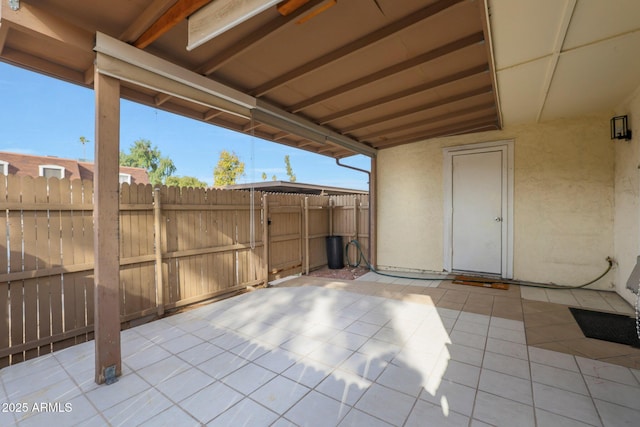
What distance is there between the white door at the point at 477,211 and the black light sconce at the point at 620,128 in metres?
1.34

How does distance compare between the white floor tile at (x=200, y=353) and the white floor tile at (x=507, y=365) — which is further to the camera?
the white floor tile at (x=200, y=353)

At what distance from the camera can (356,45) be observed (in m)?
2.30

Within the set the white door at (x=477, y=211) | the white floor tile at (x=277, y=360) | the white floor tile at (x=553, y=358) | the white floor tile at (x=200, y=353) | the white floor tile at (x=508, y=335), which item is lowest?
the white floor tile at (x=200, y=353)

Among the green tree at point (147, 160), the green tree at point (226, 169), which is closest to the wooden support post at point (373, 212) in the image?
the green tree at point (226, 169)

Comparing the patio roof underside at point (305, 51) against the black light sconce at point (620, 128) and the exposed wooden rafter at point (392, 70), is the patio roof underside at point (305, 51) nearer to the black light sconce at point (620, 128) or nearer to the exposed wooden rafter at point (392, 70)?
the exposed wooden rafter at point (392, 70)

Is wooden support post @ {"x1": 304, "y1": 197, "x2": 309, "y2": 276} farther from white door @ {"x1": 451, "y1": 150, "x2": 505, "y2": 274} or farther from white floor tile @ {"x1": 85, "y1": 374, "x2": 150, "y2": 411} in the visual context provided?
white floor tile @ {"x1": 85, "y1": 374, "x2": 150, "y2": 411}

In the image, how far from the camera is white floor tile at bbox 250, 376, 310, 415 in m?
1.76

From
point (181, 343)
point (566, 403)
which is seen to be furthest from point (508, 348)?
point (181, 343)

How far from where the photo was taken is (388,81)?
3.01 metres

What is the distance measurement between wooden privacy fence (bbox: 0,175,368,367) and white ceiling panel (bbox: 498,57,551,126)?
12.4ft

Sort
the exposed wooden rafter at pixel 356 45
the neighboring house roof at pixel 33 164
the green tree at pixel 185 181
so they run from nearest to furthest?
1. the exposed wooden rafter at pixel 356 45
2. the neighboring house roof at pixel 33 164
3. the green tree at pixel 185 181

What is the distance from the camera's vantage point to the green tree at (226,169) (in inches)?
787

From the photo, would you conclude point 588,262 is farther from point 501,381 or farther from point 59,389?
point 59,389

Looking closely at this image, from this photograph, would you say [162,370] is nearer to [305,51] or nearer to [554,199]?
[305,51]
